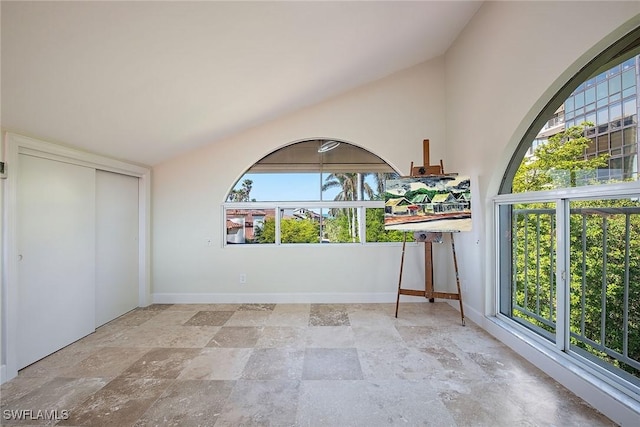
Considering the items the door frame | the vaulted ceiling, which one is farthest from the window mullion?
the door frame

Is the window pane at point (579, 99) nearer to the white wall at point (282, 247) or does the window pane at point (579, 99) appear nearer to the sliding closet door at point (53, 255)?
the white wall at point (282, 247)

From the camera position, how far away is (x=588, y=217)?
84.6 inches

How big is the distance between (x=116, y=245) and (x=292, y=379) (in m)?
2.90

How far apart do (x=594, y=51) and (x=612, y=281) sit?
162 centimetres

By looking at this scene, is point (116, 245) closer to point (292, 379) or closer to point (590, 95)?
point (292, 379)

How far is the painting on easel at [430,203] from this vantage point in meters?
3.28

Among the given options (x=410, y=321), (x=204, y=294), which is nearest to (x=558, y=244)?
(x=410, y=321)

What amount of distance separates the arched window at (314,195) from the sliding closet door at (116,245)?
1.28 metres

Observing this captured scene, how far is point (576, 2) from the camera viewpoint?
197 cm

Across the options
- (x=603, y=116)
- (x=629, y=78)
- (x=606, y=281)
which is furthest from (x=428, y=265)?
(x=629, y=78)

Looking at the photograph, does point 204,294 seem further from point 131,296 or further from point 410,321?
point 410,321

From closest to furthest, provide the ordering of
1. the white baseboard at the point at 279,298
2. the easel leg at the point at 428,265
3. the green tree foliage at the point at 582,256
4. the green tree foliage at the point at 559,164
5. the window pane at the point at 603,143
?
the green tree foliage at the point at 582,256, the window pane at the point at 603,143, the green tree foliage at the point at 559,164, the easel leg at the point at 428,265, the white baseboard at the point at 279,298

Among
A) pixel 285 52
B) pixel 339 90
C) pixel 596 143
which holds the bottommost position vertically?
pixel 596 143

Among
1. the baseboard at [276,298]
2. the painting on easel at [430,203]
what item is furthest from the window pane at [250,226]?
the painting on easel at [430,203]
